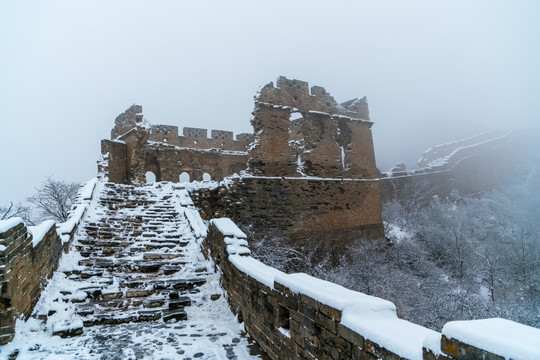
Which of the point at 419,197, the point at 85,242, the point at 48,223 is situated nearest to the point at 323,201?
the point at 85,242

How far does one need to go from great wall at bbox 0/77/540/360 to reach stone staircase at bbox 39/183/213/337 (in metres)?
0.02

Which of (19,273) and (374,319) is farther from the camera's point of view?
(19,273)

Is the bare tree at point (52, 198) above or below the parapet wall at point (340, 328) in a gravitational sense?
above

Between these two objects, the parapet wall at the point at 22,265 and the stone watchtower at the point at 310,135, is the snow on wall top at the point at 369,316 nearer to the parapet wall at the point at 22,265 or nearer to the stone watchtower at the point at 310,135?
the parapet wall at the point at 22,265

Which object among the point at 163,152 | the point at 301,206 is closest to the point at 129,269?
the point at 301,206

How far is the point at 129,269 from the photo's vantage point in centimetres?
627

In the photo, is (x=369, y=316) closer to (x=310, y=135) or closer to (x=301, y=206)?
(x=301, y=206)

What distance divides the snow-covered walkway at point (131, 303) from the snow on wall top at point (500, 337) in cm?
306

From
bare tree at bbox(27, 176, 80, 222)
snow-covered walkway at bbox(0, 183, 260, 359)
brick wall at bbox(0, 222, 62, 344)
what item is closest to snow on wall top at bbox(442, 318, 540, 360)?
snow-covered walkway at bbox(0, 183, 260, 359)

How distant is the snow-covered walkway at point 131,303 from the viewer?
3924mm

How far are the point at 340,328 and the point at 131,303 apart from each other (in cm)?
410

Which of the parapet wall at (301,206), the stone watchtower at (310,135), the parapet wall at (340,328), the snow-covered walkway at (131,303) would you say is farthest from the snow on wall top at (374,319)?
the stone watchtower at (310,135)

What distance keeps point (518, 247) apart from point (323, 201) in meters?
9.11

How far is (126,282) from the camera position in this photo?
568 centimetres
